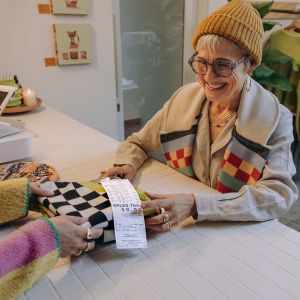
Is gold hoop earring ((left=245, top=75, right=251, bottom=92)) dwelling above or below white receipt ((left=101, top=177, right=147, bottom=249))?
above

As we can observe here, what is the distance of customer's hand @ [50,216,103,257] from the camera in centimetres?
75

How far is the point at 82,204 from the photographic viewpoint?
91 cm

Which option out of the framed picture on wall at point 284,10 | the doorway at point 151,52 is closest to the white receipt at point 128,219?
the doorway at point 151,52

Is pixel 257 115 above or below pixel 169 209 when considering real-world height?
above

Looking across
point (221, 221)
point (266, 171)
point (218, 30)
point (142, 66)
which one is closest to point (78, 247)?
point (221, 221)

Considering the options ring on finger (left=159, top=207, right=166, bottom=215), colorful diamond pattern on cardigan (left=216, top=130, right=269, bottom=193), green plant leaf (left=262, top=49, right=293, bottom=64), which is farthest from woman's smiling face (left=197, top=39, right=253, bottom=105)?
green plant leaf (left=262, top=49, right=293, bottom=64)

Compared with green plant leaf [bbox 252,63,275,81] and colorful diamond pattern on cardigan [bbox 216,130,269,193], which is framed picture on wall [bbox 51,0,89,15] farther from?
colorful diamond pattern on cardigan [bbox 216,130,269,193]

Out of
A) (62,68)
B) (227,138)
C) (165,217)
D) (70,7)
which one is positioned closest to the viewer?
(165,217)

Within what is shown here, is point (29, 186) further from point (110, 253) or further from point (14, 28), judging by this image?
point (14, 28)

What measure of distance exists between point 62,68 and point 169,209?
1.94 meters

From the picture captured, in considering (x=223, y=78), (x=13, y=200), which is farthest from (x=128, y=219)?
(x=223, y=78)

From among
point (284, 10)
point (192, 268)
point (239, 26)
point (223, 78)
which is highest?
point (284, 10)

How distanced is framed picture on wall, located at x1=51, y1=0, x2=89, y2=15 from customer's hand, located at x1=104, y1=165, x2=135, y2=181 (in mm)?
1629

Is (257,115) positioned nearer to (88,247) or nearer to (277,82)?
(88,247)
